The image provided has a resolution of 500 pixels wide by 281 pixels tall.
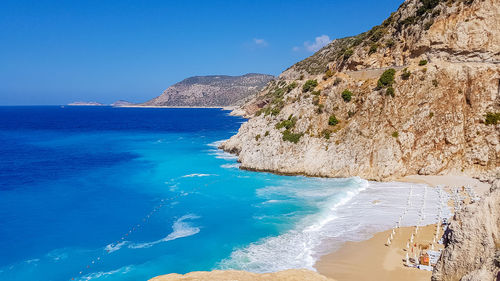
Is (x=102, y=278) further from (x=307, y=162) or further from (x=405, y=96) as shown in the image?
(x=405, y=96)

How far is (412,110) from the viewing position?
34594 mm

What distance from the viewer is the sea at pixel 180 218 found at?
18.7 metres

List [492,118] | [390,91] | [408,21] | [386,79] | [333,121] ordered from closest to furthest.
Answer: [492,118] → [390,91] → [386,79] → [333,121] → [408,21]

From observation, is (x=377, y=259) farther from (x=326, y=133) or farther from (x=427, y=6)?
(x=427, y=6)

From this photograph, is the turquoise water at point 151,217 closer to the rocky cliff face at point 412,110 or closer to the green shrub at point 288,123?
the rocky cliff face at point 412,110

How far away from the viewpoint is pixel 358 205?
26.3m

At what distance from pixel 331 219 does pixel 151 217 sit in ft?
44.2

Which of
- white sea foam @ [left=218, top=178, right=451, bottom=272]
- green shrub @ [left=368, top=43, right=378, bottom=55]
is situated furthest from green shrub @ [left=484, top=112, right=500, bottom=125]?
green shrub @ [left=368, top=43, right=378, bottom=55]

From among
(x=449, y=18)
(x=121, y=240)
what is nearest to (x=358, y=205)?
(x=121, y=240)

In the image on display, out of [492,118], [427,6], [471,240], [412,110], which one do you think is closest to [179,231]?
[471,240]

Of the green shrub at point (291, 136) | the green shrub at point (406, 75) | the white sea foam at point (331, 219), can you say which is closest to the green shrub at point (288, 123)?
the green shrub at point (291, 136)

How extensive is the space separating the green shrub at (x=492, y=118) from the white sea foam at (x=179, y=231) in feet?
92.7

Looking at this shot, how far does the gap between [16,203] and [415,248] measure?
105ft

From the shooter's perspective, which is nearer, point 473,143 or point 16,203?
point 16,203
